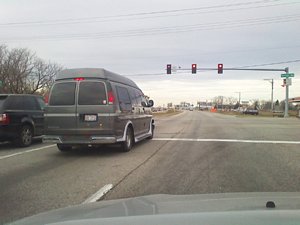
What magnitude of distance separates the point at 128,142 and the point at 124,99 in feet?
4.12

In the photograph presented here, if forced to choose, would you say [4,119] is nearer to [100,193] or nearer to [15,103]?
[15,103]

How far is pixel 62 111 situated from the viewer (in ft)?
36.4

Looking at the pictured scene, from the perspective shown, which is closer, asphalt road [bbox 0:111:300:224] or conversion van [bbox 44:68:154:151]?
asphalt road [bbox 0:111:300:224]

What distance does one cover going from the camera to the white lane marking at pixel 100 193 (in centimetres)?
625

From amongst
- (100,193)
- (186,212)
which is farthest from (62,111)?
(186,212)

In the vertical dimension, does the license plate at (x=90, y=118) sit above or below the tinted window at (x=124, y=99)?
below

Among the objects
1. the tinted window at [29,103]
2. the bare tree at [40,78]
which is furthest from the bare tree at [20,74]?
the tinted window at [29,103]

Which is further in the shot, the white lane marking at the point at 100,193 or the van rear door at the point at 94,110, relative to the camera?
the van rear door at the point at 94,110

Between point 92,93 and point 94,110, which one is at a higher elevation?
point 92,93

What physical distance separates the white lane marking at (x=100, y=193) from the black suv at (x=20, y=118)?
22.3 ft

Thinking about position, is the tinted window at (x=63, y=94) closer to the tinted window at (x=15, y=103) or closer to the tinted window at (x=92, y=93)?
the tinted window at (x=92, y=93)

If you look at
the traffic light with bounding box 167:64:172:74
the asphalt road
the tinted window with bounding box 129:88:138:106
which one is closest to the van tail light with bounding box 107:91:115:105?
the asphalt road

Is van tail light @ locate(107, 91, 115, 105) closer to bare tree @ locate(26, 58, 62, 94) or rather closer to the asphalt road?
the asphalt road

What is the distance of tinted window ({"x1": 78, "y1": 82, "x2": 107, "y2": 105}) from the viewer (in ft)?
36.0
